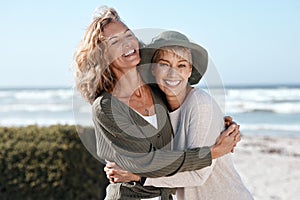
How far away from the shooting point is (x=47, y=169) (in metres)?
5.29

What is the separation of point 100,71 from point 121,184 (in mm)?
521

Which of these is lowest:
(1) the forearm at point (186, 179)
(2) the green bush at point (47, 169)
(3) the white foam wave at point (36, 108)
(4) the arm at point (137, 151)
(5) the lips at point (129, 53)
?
(3) the white foam wave at point (36, 108)

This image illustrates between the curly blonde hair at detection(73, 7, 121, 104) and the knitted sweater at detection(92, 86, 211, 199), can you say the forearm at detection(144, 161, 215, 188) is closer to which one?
the knitted sweater at detection(92, 86, 211, 199)

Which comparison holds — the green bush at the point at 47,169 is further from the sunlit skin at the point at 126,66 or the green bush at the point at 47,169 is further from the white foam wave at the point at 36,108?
the white foam wave at the point at 36,108

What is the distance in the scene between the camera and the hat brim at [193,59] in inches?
95.3

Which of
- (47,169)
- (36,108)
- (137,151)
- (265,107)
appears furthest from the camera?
(36,108)

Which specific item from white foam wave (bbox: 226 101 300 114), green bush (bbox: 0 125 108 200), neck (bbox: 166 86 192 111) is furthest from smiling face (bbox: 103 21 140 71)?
white foam wave (bbox: 226 101 300 114)

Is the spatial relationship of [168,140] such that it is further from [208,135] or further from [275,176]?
[275,176]

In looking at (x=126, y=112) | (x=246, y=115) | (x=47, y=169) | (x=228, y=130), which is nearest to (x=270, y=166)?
(x=47, y=169)

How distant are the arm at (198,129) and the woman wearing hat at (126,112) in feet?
0.15

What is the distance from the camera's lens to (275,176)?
9.62 metres

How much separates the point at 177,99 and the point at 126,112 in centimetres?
24

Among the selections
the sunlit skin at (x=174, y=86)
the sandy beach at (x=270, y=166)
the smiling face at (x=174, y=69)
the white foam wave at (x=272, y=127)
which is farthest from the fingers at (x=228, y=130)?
the white foam wave at (x=272, y=127)

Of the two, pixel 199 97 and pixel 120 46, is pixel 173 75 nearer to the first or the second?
pixel 199 97
